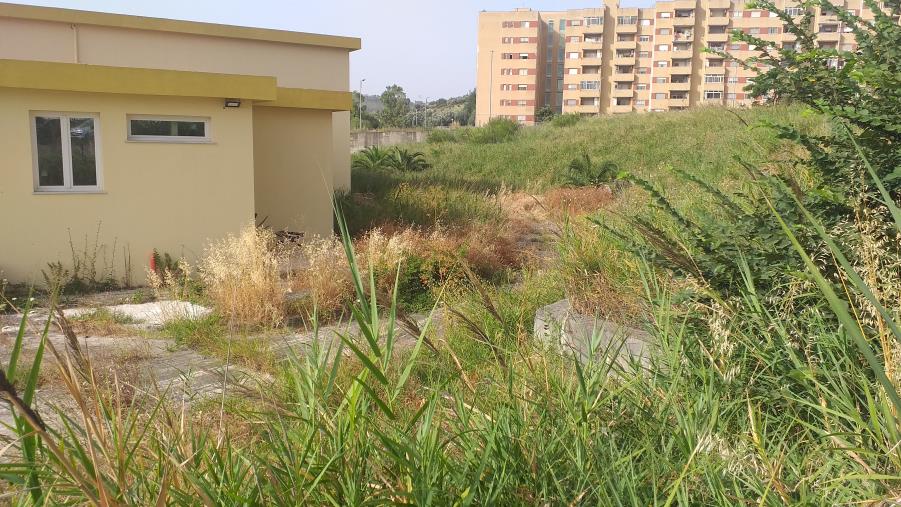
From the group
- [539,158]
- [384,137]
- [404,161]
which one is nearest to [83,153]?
[404,161]

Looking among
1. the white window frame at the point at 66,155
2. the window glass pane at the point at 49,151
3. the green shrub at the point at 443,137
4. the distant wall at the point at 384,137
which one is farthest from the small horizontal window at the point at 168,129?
the distant wall at the point at 384,137

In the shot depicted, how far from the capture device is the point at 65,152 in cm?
1015

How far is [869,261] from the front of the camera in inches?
111

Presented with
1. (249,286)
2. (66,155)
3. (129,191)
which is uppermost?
(66,155)

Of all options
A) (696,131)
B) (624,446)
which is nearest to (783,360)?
(624,446)

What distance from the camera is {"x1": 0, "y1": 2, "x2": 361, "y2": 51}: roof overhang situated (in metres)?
13.3

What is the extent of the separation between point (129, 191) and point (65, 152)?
3.09 ft

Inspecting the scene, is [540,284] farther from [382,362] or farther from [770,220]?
[382,362]

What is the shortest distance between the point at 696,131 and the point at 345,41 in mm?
13483

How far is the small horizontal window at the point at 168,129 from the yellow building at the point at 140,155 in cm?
1

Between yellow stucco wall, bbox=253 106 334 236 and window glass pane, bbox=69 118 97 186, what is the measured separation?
3018 millimetres

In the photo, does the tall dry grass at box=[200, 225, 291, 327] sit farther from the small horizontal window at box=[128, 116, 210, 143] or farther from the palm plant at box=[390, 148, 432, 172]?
the palm plant at box=[390, 148, 432, 172]

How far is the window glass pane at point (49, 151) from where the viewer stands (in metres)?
9.98

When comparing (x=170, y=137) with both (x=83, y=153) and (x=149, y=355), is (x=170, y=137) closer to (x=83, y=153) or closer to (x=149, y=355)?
(x=83, y=153)
